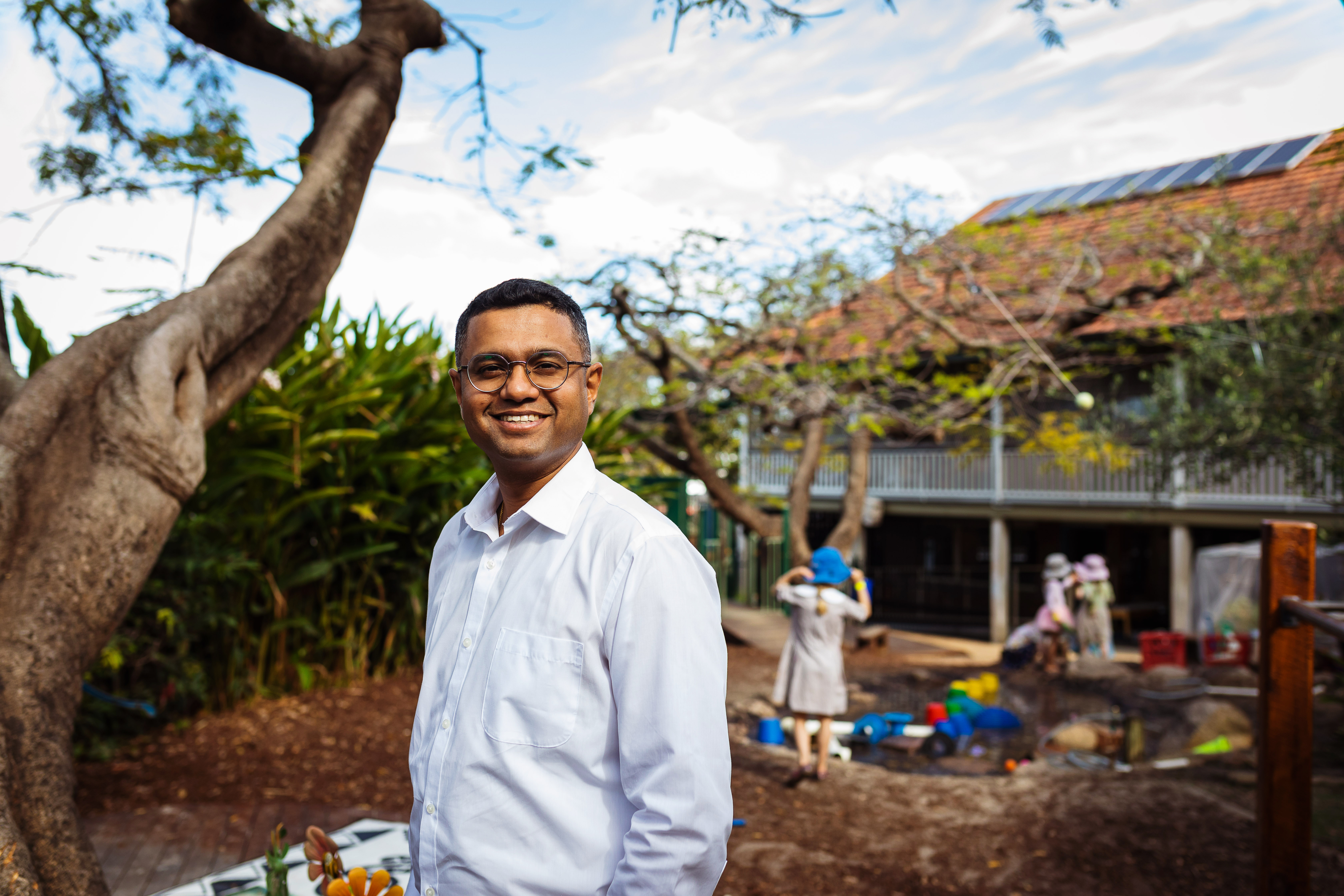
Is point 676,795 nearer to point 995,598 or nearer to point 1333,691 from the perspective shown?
point 1333,691

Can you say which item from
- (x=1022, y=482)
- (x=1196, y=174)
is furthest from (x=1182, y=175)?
(x=1022, y=482)

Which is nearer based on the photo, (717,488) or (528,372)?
(528,372)

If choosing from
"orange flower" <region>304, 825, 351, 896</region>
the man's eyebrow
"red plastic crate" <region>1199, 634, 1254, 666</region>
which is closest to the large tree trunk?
"orange flower" <region>304, 825, 351, 896</region>

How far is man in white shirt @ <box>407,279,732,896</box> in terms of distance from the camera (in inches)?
51.8

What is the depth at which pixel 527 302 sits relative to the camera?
154cm

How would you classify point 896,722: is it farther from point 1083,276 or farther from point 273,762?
point 1083,276

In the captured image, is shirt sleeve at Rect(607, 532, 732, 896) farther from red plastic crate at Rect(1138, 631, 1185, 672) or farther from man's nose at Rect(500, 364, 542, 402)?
red plastic crate at Rect(1138, 631, 1185, 672)

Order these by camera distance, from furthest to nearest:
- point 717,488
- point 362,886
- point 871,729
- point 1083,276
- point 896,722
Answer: point 1083,276, point 717,488, point 896,722, point 871,729, point 362,886

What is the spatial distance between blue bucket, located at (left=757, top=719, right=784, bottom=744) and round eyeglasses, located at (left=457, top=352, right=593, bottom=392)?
6.17 meters

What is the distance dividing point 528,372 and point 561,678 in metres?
0.48

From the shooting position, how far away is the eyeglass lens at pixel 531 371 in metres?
1.52

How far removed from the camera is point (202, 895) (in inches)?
129

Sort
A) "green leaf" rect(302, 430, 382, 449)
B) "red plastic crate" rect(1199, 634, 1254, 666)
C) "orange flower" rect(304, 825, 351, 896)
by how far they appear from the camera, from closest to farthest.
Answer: "orange flower" rect(304, 825, 351, 896) < "green leaf" rect(302, 430, 382, 449) < "red plastic crate" rect(1199, 634, 1254, 666)

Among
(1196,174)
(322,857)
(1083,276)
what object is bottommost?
(322,857)
